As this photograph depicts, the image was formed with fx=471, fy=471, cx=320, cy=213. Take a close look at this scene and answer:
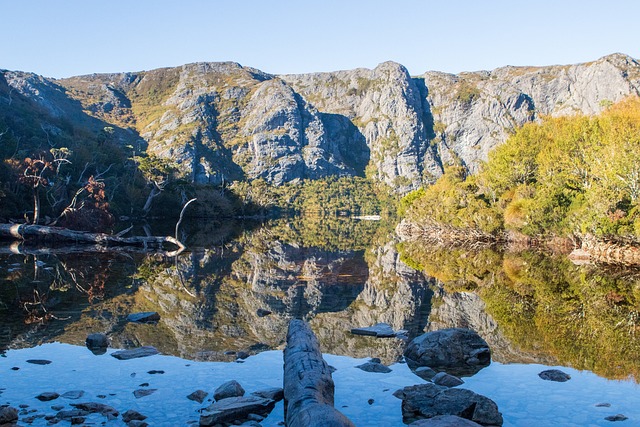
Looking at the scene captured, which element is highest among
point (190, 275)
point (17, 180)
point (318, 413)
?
point (17, 180)

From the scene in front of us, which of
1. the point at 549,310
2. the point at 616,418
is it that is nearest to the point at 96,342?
the point at 616,418

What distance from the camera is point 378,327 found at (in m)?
16.2

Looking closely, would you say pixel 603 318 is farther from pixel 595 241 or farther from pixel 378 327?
pixel 595 241

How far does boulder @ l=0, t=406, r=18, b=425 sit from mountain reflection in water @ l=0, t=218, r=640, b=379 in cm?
479

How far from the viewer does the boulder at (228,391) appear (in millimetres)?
9523

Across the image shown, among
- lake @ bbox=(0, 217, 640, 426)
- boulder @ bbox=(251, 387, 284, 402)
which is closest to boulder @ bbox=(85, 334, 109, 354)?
lake @ bbox=(0, 217, 640, 426)

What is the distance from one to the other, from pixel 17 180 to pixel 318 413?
55085 millimetres

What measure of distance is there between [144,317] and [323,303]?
7.72 metres

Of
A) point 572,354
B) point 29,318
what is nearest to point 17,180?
point 29,318

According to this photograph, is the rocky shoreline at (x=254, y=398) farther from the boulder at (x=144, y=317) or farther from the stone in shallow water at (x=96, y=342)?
the boulder at (x=144, y=317)

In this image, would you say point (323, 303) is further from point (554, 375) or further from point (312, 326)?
point (554, 375)

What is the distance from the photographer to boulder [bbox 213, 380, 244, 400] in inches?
375

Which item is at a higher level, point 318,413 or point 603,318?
point 318,413

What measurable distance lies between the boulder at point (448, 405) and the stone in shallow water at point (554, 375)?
3.27 metres
